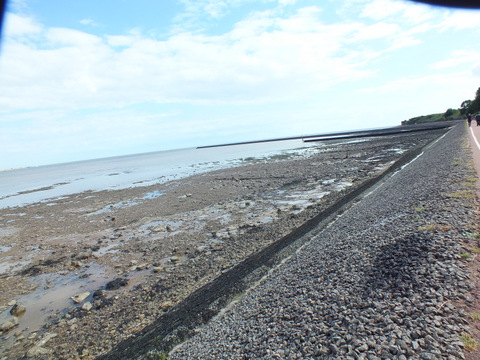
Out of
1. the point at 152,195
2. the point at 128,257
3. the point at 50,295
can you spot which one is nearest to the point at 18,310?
the point at 50,295

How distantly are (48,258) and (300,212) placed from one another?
13.1m

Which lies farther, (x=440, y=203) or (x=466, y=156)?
(x=466, y=156)

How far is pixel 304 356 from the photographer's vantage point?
4.05 metres

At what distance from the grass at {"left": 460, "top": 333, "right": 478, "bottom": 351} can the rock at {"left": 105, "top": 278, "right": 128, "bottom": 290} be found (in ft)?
31.0

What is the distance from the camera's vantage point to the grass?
11.2 feet

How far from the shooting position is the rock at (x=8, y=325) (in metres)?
7.88

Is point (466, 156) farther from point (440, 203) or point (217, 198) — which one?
point (217, 198)

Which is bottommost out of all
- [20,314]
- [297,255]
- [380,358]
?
[20,314]

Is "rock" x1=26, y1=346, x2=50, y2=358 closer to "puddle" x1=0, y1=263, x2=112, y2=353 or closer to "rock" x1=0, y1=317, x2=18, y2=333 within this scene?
"puddle" x1=0, y1=263, x2=112, y2=353

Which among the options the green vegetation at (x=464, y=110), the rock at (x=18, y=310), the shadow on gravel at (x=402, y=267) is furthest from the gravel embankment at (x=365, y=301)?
the green vegetation at (x=464, y=110)

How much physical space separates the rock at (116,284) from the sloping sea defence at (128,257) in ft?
0.13

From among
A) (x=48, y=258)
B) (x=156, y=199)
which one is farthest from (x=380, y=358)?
(x=156, y=199)

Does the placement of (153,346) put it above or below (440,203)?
below

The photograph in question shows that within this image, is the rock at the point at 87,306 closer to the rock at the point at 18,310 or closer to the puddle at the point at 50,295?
the puddle at the point at 50,295
